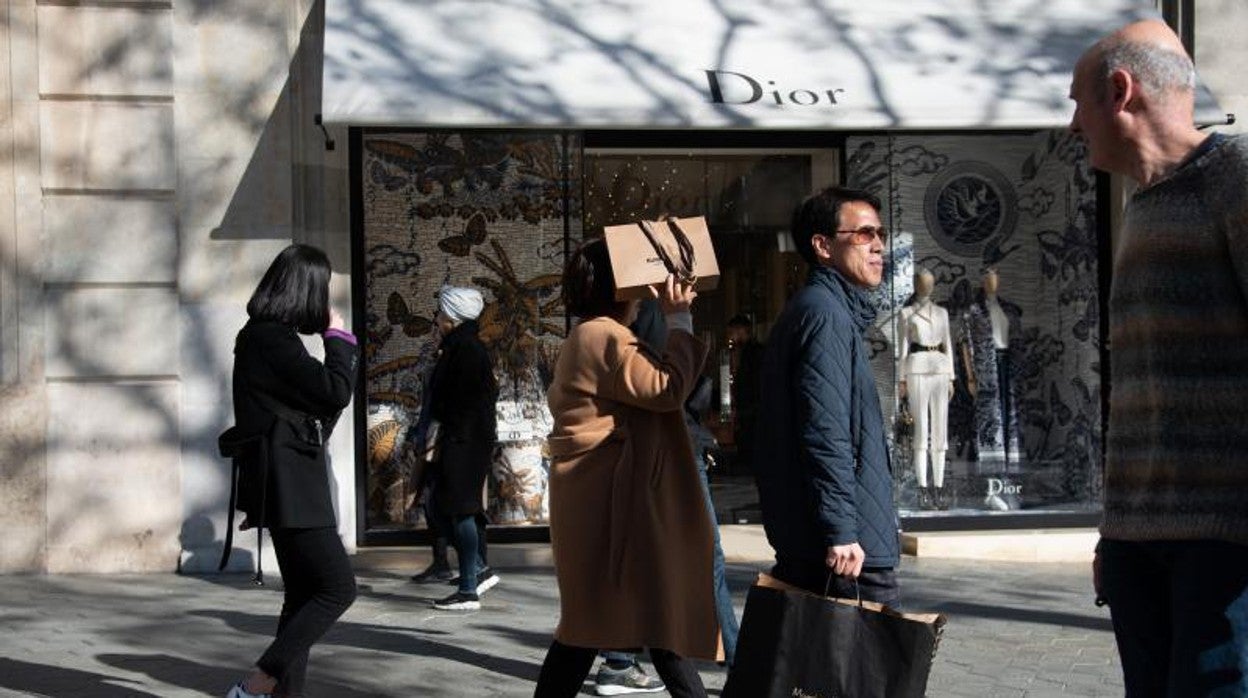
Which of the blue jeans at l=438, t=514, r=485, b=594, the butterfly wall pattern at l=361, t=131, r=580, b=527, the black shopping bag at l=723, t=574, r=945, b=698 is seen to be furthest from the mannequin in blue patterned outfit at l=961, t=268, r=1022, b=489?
the black shopping bag at l=723, t=574, r=945, b=698

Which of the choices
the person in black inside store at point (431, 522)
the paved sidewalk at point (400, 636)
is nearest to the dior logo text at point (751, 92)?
the person in black inside store at point (431, 522)

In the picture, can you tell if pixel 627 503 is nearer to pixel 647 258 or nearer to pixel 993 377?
pixel 647 258

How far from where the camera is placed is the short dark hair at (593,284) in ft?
16.0

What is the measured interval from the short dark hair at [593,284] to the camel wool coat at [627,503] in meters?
0.09

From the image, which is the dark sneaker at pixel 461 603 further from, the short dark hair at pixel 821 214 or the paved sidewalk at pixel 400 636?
the short dark hair at pixel 821 214

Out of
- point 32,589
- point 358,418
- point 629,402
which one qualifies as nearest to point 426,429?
point 358,418

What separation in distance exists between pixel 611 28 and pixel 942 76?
2164 millimetres

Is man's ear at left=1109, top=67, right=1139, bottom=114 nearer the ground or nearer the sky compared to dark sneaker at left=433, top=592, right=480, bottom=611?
nearer the sky

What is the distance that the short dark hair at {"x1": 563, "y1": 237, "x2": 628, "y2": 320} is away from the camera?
4.86 m

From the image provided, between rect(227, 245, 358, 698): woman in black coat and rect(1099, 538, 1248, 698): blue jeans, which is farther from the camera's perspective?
rect(227, 245, 358, 698): woman in black coat

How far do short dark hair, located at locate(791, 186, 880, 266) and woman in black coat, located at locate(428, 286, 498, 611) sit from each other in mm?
4135

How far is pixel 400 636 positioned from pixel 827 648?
402 centimetres

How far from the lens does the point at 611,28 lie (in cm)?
1048

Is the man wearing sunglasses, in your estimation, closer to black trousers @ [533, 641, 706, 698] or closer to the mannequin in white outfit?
black trousers @ [533, 641, 706, 698]
